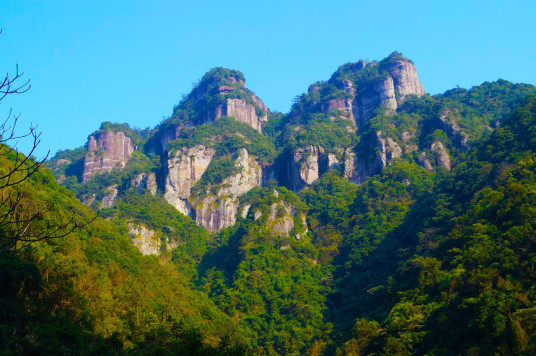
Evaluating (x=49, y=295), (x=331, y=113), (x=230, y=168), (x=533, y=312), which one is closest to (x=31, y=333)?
(x=49, y=295)

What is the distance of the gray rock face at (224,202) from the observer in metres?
71.3

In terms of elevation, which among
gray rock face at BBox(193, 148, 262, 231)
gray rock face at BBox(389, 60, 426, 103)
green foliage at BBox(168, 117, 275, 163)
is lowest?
gray rock face at BBox(193, 148, 262, 231)

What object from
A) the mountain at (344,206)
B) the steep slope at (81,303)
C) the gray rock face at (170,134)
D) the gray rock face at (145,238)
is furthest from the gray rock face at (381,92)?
the steep slope at (81,303)

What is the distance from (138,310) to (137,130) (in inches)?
3742

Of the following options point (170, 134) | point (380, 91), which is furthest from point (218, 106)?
point (380, 91)

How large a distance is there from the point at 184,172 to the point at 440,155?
39212mm

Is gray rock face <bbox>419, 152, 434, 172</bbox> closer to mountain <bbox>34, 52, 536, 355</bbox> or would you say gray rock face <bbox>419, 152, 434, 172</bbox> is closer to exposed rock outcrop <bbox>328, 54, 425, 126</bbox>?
mountain <bbox>34, 52, 536, 355</bbox>

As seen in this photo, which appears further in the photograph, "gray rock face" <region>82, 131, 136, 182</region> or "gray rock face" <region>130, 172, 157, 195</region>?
"gray rock face" <region>82, 131, 136, 182</region>

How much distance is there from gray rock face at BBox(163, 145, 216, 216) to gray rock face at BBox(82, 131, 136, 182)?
1897 centimetres

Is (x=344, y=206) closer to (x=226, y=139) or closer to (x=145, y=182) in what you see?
(x=226, y=139)

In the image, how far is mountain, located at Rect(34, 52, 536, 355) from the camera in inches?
1216

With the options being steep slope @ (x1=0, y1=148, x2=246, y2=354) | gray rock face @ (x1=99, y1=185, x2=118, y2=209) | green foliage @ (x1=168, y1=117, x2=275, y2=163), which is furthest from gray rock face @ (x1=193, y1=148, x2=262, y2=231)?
steep slope @ (x1=0, y1=148, x2=246, y2=354)

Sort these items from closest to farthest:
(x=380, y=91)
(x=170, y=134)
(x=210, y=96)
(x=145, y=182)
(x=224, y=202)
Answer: (x=224, y=202) → (x=145, y=182) → (x=380, y=91) → (x=170, y=134) → (x=210, y=96)

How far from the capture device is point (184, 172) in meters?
77.6
